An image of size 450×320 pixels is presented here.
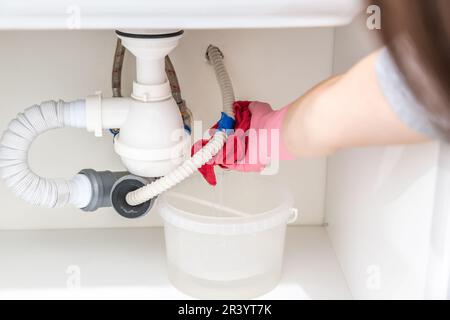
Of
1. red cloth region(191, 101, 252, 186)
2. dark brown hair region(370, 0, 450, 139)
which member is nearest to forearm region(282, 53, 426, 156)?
dark brown hair region(370, 0, 450, 139)

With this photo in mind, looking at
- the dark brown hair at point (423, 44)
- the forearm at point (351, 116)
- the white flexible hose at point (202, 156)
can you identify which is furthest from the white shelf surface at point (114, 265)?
the dark brown hair at point (423, 44)

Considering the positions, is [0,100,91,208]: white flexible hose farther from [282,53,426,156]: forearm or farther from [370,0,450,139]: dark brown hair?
[370,0,450,139]: dark brown hair

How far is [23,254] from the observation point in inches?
46.2

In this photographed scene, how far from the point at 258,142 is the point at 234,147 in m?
0.07

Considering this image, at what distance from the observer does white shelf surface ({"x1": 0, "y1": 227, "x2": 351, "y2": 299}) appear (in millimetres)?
1060

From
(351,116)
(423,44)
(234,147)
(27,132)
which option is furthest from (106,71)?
(423,44)

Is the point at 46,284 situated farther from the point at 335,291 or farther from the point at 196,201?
the point at 335,291

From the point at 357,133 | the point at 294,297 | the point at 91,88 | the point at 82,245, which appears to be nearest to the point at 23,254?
the point at 82,245

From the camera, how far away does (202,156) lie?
93cm

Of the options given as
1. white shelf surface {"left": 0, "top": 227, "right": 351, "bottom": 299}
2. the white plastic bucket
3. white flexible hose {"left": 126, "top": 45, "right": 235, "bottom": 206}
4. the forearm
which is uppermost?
the forearm

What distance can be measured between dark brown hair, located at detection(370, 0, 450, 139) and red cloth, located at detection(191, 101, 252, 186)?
1.27 ft

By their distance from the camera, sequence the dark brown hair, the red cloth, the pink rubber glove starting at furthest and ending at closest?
the red cloth
the pink rubber glove
the dark brown hair

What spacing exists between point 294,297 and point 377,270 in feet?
0.53

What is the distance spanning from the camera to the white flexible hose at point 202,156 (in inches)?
36.6
